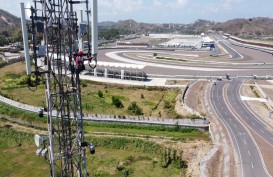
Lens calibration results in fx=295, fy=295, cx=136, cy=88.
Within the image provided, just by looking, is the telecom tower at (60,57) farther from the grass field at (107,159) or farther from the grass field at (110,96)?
the grass field at (110,96)

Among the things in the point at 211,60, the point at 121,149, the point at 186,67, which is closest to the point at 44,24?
the point at 121,149

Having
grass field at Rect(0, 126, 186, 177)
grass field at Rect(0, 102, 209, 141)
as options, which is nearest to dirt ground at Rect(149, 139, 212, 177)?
grass field at Rect(0, 126, 186, 177)

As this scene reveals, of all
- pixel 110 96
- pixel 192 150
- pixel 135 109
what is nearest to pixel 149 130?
pixel 135 109

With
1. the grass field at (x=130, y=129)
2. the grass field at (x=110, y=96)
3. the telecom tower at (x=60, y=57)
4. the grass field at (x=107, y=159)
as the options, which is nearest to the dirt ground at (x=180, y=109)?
the grass field at (x=110, y=96)

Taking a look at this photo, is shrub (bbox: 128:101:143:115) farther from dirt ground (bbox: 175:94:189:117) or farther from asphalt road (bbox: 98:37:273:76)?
asphalt road (bbox: 98:37:273:76)

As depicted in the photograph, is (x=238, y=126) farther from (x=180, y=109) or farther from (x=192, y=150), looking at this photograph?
(x=180, y=109)

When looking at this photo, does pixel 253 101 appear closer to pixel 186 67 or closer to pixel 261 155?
pixel 261 155
